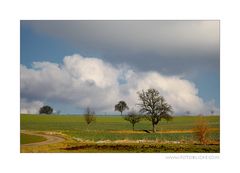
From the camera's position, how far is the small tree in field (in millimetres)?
20656

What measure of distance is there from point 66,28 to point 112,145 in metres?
3.78

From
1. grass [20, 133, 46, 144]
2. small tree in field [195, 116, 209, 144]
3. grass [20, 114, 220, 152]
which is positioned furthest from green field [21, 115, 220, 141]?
grass [20, 133, 46, 144]

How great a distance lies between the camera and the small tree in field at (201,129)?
67.8 feet

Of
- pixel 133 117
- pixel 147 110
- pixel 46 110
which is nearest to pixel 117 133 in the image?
pixel 133 117

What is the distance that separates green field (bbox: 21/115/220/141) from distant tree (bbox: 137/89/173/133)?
0.18 meters

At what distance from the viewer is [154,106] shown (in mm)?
20766

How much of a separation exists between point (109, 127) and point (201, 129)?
2.80m

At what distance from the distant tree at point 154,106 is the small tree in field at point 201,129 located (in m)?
0.92

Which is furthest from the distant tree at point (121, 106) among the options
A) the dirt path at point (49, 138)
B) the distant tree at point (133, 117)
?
the dirt path at point (49, 138)

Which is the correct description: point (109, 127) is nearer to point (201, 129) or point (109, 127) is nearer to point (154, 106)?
point (154, 106)

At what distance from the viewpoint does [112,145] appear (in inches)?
810

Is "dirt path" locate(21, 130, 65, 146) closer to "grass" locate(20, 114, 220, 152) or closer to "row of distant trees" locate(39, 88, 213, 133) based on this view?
"grass" locate(20, 114, 220, 152)
